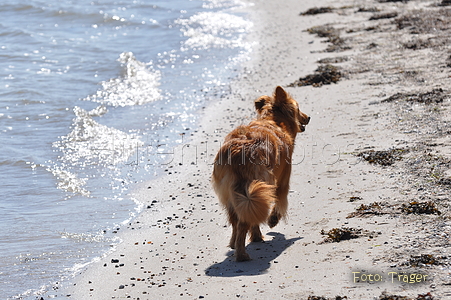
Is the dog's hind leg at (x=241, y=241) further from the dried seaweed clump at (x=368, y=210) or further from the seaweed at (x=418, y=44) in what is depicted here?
the seaweed at (x=418, y=44)

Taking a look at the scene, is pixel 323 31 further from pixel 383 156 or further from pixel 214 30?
pixel 383 156

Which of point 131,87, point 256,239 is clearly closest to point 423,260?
point 256,239

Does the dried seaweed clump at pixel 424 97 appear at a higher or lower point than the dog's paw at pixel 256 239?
higher

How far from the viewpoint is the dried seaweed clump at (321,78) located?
37.4 ft

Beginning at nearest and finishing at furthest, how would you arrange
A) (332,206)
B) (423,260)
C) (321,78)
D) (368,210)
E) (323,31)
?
(423,260) < (368,210) < (332,206) < (321,78) < (323,31)

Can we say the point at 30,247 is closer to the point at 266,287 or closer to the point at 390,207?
the point at 266,287

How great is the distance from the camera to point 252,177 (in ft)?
17.9

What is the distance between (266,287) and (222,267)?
0.81 metres

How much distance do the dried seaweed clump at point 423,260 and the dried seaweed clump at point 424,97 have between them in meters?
5.01

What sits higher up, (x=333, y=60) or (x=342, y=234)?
(x=333, y=60)

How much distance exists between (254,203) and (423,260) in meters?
1.56

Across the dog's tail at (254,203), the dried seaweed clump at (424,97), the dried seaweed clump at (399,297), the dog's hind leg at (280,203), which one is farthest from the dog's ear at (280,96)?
the dried seaweed clump at (424,97)

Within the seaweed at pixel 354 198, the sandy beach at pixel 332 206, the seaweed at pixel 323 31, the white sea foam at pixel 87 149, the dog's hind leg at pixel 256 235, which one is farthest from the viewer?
the seaweed at pixel 323 31

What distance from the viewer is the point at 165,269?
5605mm
